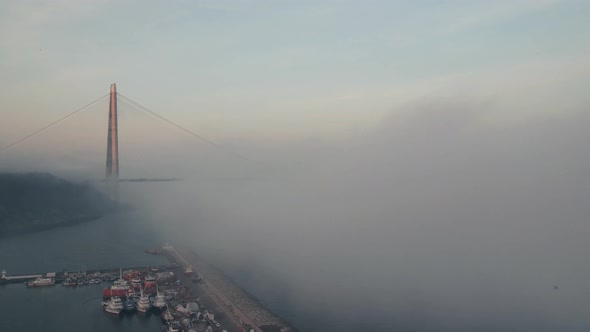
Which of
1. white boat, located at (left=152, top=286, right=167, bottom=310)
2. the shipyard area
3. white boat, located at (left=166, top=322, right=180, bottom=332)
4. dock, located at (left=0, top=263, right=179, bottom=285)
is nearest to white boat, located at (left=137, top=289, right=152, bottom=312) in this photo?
the shipyard area

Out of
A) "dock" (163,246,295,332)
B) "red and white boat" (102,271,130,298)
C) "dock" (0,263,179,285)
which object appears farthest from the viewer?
"dock" (0,263,179,285)

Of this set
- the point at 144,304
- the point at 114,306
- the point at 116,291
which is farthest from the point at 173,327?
the point at 116,291

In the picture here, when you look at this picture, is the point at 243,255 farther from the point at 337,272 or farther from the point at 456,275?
the point at 456,275

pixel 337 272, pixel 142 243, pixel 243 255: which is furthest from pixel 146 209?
pixel 337 272

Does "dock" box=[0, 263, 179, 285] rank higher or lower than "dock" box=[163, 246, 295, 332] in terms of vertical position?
higher

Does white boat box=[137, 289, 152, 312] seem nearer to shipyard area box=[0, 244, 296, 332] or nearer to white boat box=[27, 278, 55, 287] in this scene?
shipyard area box=[0, 244, 296, 332]

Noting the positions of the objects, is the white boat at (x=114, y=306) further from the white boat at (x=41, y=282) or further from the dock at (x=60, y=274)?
the white boat at (x=41, y=282)
